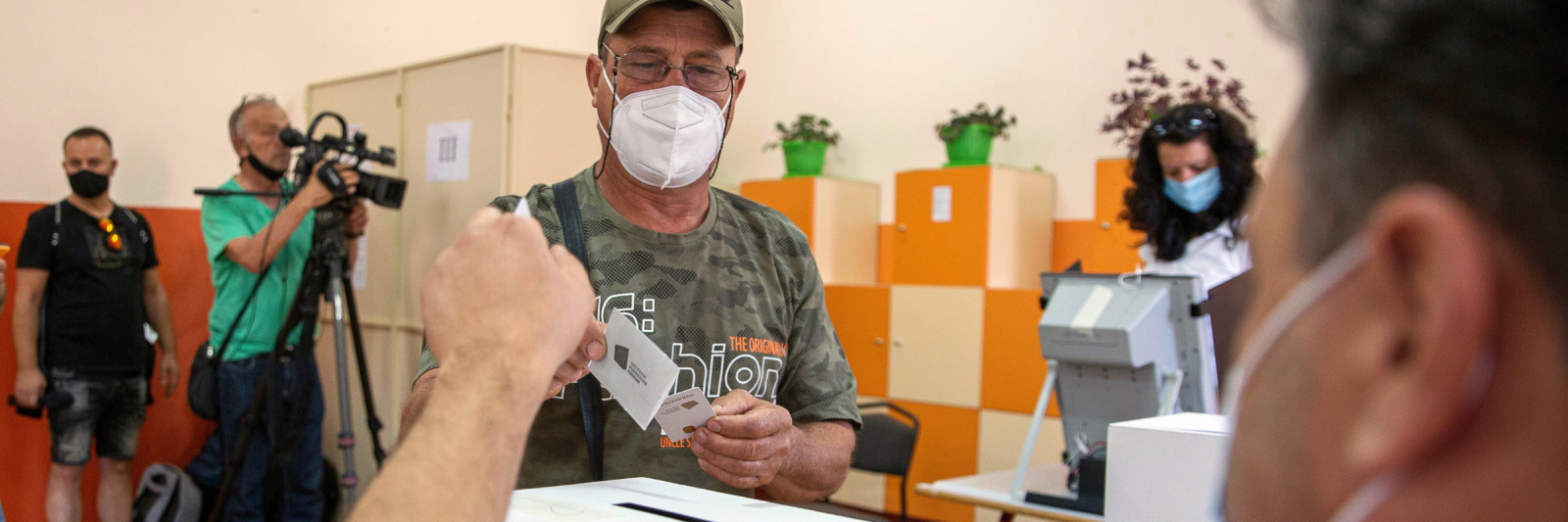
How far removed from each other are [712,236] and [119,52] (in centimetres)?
401

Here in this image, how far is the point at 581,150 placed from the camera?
403cm

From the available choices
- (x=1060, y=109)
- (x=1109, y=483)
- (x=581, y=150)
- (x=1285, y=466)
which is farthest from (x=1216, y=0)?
(x=1285, y=466)

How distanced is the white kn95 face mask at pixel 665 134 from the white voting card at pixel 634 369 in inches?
18.6

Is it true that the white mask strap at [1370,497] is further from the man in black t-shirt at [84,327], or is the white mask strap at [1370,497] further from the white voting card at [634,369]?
the man in black t-shirt at [84,327]

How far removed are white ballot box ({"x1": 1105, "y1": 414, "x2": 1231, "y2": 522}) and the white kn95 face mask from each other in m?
0.75

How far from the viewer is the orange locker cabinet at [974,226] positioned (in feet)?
15.2

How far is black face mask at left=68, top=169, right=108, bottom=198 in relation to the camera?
3605 millimetres

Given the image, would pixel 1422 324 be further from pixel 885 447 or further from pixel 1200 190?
pixel 885 447

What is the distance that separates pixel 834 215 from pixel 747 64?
1.62 meters

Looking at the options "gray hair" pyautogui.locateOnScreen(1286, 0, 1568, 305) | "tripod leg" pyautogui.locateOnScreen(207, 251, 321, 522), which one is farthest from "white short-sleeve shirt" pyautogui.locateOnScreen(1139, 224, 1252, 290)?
"tripod leg" pyautogui.locateOnScreen(207, 251, 321, 522)

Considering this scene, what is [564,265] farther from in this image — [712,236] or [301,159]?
[301,159]

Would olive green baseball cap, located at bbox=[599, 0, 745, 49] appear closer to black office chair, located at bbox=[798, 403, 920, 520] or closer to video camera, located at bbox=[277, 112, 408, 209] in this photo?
black office chair, located at bbox=[798, 403, 920, 520]

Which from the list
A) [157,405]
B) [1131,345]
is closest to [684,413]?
[1131,345]

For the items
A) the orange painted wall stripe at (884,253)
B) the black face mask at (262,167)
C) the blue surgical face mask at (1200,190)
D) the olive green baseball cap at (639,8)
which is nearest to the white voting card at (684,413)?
the olive green baseball cap at (639,8)
